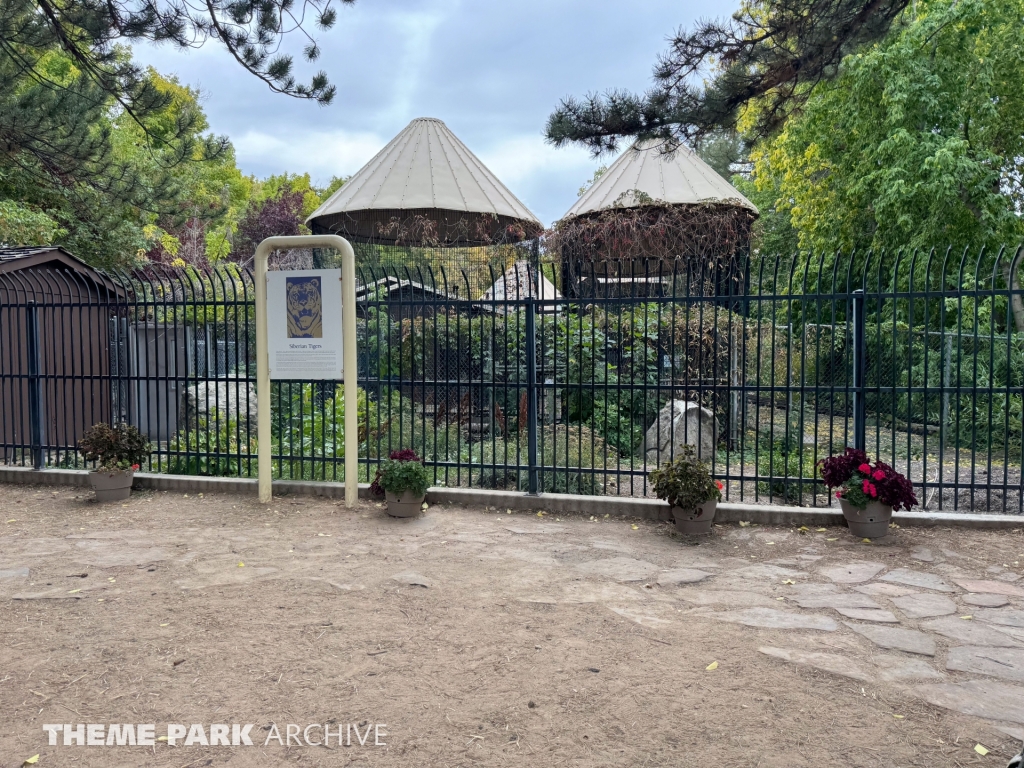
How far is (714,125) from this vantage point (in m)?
5.62

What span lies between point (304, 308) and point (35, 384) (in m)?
3.78

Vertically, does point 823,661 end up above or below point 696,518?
below

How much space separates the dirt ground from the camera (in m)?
2.95

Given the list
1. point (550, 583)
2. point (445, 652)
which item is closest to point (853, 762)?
point (445, 652)

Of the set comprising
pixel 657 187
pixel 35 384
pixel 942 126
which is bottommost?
pixel 35 384

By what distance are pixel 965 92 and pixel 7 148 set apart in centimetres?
1698

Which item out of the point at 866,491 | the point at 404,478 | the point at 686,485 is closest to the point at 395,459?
the point at 404,478

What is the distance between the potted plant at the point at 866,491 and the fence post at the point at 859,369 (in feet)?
1.07

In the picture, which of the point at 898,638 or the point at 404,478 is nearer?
the point at 898,638

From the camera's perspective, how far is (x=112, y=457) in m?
7.41

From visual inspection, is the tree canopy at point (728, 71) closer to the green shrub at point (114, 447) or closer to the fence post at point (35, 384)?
the green shrub at point (114, 447)

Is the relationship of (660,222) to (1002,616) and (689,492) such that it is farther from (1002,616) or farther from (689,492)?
(1002,616)

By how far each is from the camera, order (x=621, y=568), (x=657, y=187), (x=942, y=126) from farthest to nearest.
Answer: (x=657, y=187) → (x=942, y=126) → (x=621, y=568)

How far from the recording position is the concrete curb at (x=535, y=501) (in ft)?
20.4
